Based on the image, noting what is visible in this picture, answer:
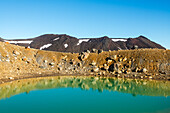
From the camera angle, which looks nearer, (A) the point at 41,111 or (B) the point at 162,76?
(A) the point at 41,111

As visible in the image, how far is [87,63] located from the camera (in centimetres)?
6806

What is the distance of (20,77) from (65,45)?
272 feet

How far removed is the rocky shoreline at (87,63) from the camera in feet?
177

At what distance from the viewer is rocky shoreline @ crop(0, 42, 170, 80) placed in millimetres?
53906

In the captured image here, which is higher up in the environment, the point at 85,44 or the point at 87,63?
the point at 85,44

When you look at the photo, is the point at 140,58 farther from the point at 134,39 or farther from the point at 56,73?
the point at 134,39

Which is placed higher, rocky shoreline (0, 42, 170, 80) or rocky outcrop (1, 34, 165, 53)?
rocky outcrop (1, 34, 165, 53)

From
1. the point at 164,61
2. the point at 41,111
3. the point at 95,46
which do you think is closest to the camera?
the point at 41,111

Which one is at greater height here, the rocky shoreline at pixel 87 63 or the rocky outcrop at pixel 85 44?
the rocky outcrop at pixel 85 44

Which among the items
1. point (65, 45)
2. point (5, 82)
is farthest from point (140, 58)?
point (65, 45)

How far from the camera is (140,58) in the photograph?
63.6 metres

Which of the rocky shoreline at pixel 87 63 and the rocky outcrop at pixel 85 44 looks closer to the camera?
the rocky shoreline at pixel 87 63

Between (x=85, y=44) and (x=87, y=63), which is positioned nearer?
(x=87, y=63)

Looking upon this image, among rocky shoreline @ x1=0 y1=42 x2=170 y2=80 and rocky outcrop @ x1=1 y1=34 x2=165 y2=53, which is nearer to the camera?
rocky shoreline @ x1=0 y1=42 x2=170 y2=80
